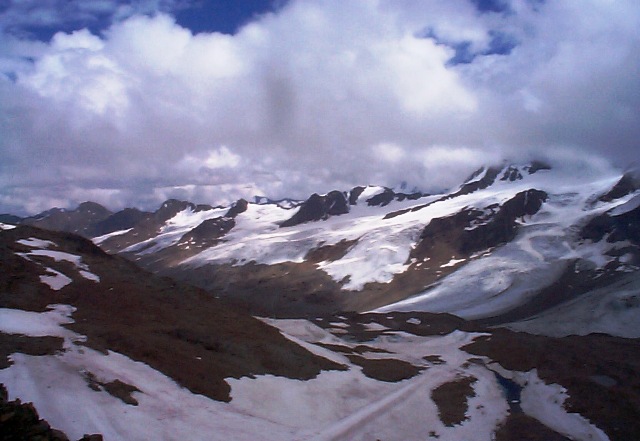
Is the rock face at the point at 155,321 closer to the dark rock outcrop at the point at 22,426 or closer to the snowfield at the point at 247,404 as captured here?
the snowfield at the point at 247,404

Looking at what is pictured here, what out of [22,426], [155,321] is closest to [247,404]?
[155,321]

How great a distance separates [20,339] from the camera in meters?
34.5

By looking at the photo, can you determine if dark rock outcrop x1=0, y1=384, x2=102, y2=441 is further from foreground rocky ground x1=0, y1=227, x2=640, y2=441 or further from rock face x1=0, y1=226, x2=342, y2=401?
rock face x1=0, y1=226, x2=342, y2=401

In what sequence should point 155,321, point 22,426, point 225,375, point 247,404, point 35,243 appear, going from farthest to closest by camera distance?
point 35,243
point 155,321
point 225,375
point 247,404
point 22,426

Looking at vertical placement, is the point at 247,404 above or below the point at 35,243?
below

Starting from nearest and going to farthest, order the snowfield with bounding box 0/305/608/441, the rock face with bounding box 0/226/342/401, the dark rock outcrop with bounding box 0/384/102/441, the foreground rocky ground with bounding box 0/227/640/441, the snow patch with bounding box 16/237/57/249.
Result: the dark rock outcrop with bounding box 0/384/102/441 → the snowfield with bounding box 0/305/608/441 → the foreground rocky ground with bounding box 0/227/640/441 → the rock face with bounding box 0/226/342/401 → the snow patch with bounding box 16/237/57/249

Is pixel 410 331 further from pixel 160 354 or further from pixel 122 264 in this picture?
pixel 160 354

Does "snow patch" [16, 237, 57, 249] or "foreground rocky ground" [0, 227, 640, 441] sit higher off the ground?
"snow patch" [16, 237, 57, 249]

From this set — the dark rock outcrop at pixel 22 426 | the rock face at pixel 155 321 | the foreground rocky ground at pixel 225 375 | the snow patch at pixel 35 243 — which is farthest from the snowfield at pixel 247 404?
the snow patch at pixel 35 243

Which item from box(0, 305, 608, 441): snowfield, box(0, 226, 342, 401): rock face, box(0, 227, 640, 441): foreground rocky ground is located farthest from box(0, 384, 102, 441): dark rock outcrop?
box(0, 226, 342, 401): rock face

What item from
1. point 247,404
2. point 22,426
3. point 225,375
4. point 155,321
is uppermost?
point 22,426

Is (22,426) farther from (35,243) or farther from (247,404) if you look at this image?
(35,243)

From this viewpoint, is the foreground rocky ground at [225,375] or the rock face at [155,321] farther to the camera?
the rock face at [155,321]

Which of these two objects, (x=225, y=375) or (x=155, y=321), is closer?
(x=225, y=375)
